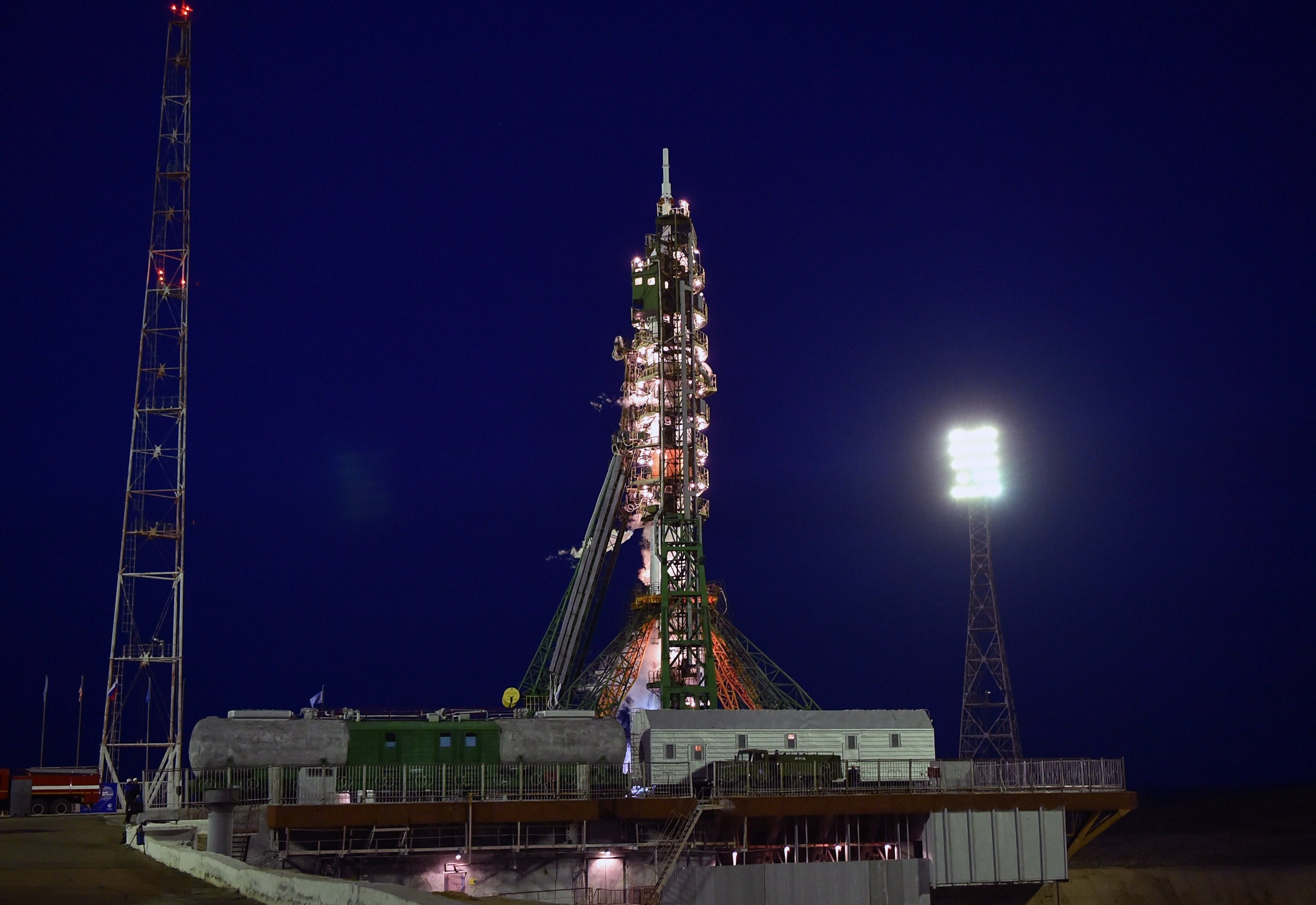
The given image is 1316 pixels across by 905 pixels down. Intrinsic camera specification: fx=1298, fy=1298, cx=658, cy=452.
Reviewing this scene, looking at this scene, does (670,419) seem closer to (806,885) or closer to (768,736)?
(768,736)

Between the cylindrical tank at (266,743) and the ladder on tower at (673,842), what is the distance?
13440 millimetres

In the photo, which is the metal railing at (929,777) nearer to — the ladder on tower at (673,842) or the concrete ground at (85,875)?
the ladder on tower at (673,842)

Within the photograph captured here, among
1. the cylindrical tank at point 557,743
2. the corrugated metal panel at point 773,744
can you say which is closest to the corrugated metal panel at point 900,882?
the corrugated metal panel at point 773,744

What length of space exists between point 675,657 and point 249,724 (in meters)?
29.2

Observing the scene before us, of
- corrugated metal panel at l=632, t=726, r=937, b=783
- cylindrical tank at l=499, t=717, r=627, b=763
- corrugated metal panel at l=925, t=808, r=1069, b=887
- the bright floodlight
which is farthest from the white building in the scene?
the bright floodlight

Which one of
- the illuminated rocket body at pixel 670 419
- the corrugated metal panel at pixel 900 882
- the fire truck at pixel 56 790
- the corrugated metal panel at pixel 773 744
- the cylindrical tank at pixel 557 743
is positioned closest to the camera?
the corrugated metal panel at pixel 900 882

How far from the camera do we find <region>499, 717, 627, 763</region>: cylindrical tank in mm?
51844

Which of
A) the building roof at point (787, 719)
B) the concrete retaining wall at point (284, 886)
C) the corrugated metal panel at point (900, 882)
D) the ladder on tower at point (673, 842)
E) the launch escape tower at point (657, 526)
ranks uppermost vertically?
the launch escape tower at point (657, 526)

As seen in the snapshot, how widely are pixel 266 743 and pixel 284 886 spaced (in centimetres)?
2936

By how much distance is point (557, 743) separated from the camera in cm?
5212

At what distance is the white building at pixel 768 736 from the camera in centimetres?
5494

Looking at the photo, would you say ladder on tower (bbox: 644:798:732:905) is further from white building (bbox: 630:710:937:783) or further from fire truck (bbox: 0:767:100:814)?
fire truck (bbox: 0:767:100:814)

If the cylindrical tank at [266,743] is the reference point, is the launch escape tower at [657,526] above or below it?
above

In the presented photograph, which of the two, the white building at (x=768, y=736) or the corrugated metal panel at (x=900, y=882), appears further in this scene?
the white building at (x=768, y=736)
